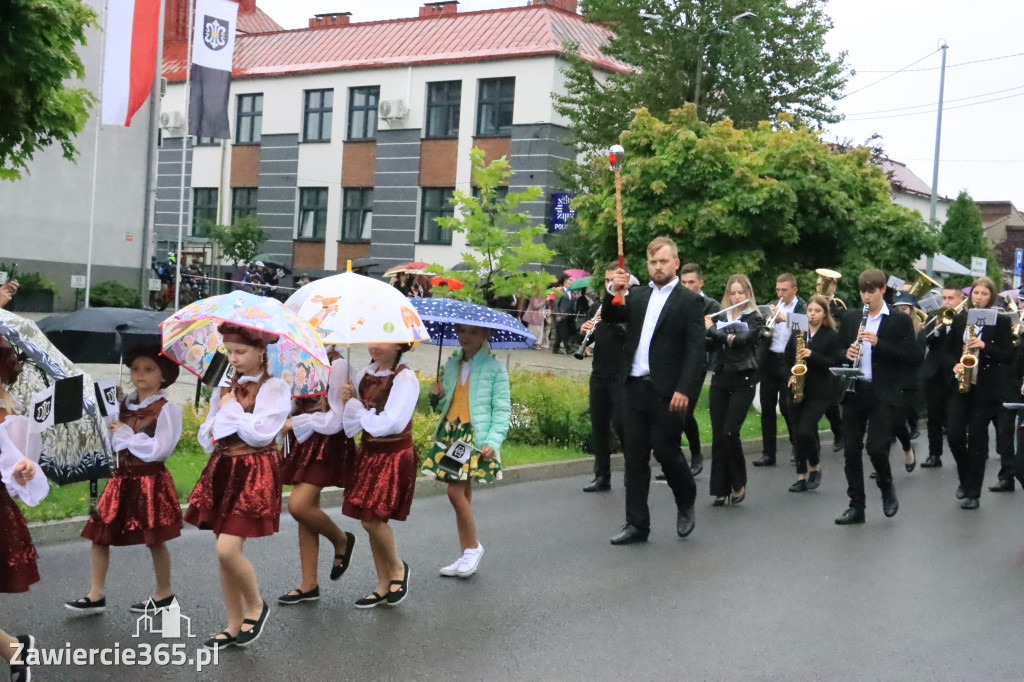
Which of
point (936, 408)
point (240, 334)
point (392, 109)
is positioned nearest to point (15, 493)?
point (240, 334)

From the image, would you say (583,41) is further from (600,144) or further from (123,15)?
(123,15)

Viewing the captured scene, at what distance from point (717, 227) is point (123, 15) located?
38.3ft

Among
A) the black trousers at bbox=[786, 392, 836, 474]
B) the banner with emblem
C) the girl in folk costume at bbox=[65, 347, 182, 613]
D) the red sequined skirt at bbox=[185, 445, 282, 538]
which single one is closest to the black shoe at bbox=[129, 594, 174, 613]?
the girl in folk costume at bbox=[65, 347, 182, 613]

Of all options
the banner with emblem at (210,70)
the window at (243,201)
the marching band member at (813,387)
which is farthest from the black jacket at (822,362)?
the window at (243,201)

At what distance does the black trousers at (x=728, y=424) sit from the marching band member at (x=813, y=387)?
97 cm

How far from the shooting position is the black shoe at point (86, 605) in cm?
639

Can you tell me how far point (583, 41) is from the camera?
39.2 meters

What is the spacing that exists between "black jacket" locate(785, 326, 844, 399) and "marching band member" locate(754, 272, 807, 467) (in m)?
0.68

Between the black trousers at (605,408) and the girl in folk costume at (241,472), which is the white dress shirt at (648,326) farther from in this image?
the girl in folk costume at (241,472)

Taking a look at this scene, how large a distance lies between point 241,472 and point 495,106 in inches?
1364

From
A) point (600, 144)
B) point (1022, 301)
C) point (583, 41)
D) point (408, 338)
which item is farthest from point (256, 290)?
point (408, 338)

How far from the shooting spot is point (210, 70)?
2569 centimetres

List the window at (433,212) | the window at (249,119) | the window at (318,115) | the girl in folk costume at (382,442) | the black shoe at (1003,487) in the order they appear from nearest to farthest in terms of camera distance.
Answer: the girl in folk costume at (382,442) < the black shoe at (1003,487) < the window at (433,212) < the window at (318,115) < the window at (249,119)

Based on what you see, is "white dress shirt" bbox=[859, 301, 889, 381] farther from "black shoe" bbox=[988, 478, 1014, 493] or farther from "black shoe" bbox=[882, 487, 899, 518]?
"black shoe" bbox=[988, 478, 1014, 493]
